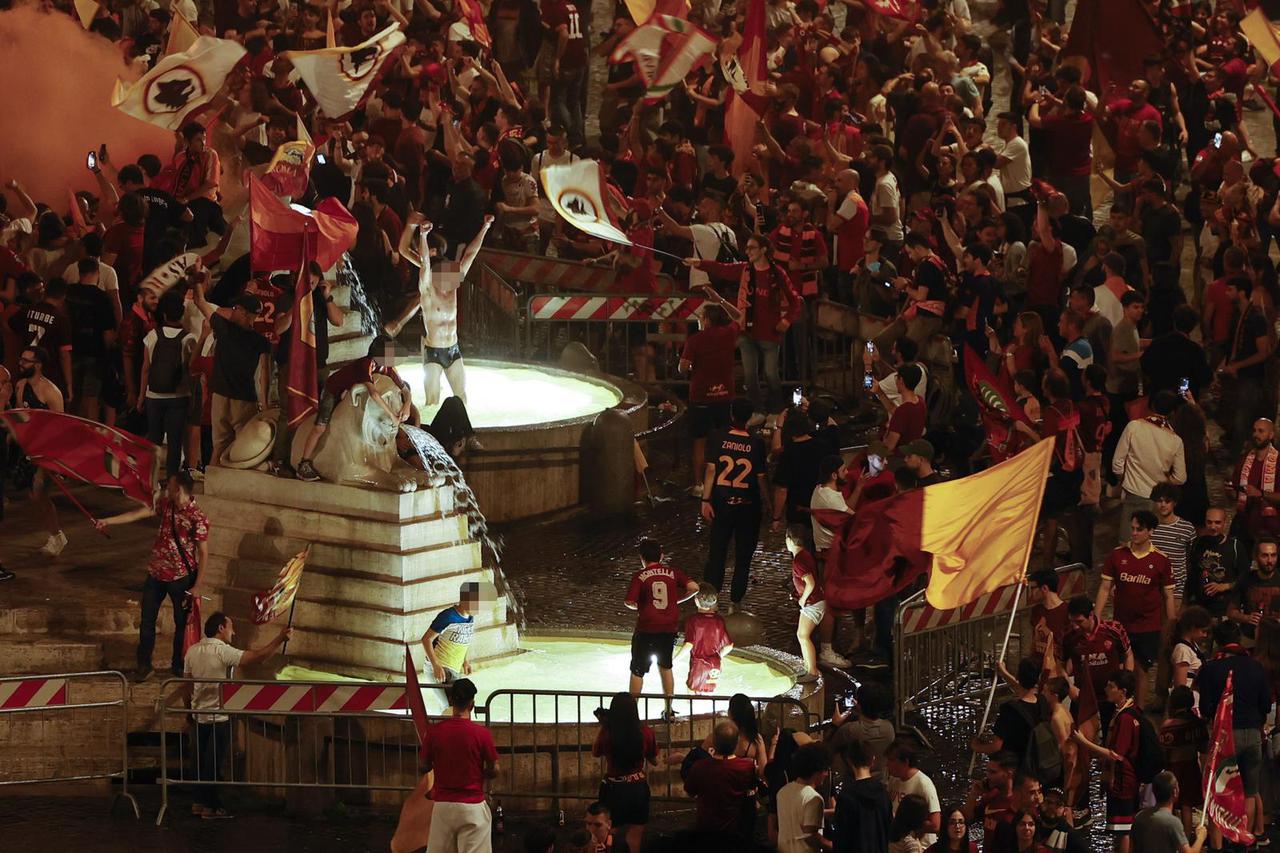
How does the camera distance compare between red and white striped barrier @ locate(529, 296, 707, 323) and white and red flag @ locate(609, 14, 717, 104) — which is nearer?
red and white striped barrier @ locate(529, 296, 707, 323)

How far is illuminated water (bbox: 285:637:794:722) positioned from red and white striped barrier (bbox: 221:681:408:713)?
0.69m

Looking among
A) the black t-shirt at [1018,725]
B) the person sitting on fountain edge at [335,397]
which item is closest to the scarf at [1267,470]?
the black t-shirt at [1018,725]

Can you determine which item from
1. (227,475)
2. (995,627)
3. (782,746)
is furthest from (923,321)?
(782,746)

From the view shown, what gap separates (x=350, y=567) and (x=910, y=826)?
18.5 ft

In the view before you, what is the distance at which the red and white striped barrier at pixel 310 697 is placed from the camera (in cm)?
1614

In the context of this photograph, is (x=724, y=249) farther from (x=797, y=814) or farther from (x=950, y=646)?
(x=797, y=814)

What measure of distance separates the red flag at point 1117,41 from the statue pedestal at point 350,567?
38.6 feet

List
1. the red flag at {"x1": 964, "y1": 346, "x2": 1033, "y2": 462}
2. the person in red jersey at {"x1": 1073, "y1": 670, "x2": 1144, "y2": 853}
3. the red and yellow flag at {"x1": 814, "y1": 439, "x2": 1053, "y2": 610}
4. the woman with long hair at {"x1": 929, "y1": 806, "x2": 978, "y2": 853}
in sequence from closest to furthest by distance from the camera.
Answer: the woman with long hair at {"x1": 929, "y1": 806, "x2": 978, "y2": 853}
the person in red jersey at {"x1": 1073, "y1": 670, "x2": 1144, "y2": 853}
the red and yellow flag at {"x1": 814, "y1": 439, "x2": 1053, "y2": 610}
the red flag at {"x1": 964, "y1": 346, "x2": 1033, "y2": 462}

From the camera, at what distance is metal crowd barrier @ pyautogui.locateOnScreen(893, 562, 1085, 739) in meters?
16.9

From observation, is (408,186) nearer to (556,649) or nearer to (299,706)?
(556,649)

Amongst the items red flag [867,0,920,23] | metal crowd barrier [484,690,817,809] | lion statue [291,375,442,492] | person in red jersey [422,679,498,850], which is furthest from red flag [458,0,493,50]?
person in red jersey [422,679,498,850]

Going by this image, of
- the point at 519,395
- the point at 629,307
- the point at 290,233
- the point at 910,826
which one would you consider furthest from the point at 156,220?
the point at 910,826

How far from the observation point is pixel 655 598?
16578 millimetres

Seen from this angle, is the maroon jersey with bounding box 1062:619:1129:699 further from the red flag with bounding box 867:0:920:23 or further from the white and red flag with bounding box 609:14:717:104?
the red flag with bounding box 867:0:920:23
